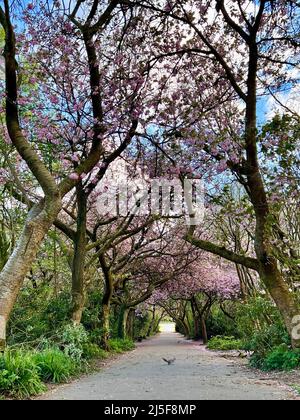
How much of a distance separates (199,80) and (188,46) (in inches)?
32.0

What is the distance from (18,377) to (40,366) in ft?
5.84

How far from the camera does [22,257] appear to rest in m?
6.50

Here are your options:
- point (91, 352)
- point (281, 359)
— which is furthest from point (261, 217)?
point (91, 352)

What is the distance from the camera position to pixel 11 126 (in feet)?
24.1

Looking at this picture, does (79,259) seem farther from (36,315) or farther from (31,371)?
(31,371)

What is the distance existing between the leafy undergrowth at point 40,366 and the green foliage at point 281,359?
414 centimetres

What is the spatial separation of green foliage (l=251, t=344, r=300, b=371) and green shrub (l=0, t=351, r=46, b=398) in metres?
4.84

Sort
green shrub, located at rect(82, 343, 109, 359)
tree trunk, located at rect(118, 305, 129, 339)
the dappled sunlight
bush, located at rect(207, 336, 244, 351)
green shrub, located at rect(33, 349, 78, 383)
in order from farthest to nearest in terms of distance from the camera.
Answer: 1. the dappled sunlight
2. tree trunk, located at rect(118, 305, 129, 339)
3. bush, located at rect(207, 336, 244, 351)
4. green shrub, located at rect(82, 343, 109, 359)
5. green shrub, located at rect(33, 349, 78, 383)

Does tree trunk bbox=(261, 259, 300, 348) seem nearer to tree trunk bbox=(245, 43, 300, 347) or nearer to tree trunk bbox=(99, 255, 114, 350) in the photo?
tree trunk bbox=(245, 43, 300, 347)

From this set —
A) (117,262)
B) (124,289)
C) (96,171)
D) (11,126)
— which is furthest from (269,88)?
(124,289)

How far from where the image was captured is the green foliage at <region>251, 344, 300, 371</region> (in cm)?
824

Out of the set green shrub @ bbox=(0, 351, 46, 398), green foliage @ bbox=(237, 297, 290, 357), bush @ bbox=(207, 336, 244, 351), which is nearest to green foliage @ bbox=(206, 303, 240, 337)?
bush @ bbox=(207, 336, 244, 351)
